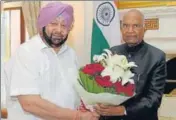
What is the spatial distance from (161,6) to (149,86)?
171 centimetres

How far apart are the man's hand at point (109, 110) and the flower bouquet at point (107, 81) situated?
0.14 ft

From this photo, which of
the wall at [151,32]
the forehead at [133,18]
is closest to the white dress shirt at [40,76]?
the forehead at [133,18]

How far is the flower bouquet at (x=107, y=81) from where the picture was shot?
5.24 feet

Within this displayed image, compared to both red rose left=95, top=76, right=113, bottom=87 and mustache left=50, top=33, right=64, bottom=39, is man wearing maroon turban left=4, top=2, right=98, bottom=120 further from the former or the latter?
red rose left=95, top=76, right=113, bottom=87

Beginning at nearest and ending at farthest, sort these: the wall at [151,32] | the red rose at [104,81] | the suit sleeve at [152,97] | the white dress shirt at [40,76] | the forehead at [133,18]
Answer: the red rose at [104,81]
the white dress shirt at [40,76]
the suit sleeve at [152,97]
the forehead at [133,18]
the wall at [151,32]

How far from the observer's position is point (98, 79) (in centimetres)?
161

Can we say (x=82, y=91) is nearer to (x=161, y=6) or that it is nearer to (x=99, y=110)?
(x=99, y=110)

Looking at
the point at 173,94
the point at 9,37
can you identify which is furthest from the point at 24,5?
the point at 173,94

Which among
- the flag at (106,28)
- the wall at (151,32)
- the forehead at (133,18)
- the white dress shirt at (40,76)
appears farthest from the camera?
the wall at (151,32)

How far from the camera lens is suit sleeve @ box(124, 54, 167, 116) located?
1.83 m

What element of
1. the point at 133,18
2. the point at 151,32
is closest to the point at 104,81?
the point at 133,18

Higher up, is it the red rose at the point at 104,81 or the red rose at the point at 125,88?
the red rose at the point at 104,81

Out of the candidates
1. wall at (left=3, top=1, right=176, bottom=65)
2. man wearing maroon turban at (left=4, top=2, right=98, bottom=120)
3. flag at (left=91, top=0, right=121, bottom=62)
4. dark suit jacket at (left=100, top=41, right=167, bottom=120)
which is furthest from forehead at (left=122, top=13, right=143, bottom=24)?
wall at (left=3, top=1, right=176, bottom=65)

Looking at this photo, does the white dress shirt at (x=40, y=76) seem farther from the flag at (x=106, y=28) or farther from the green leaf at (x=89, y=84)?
the flag at (x=106, y=28)
